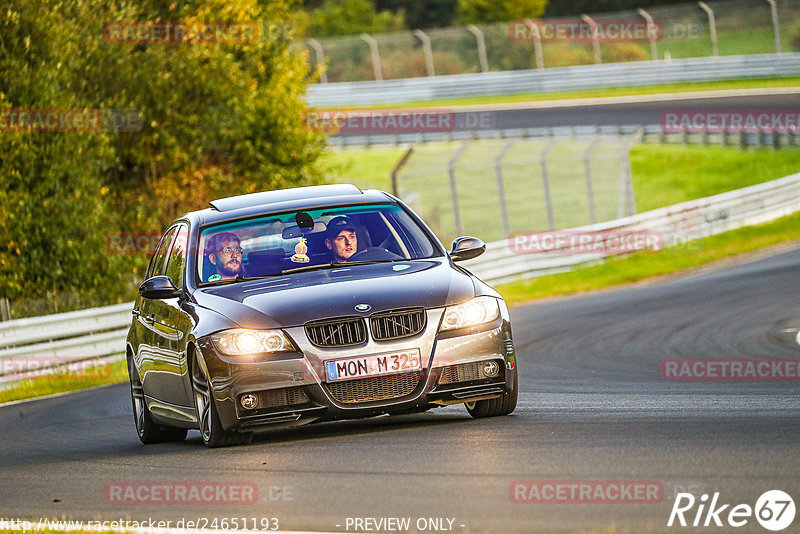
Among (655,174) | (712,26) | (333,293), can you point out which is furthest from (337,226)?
(712,26)

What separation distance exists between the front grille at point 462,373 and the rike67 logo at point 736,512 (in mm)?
2649

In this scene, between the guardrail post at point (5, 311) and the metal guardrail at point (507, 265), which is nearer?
the metal guardrail at point (507, 265)

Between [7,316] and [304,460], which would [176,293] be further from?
[7,316]

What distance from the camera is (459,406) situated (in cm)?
1009

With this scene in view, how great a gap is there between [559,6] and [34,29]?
5456 cm

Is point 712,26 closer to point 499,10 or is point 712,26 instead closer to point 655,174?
point 655,174

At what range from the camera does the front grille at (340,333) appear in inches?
314

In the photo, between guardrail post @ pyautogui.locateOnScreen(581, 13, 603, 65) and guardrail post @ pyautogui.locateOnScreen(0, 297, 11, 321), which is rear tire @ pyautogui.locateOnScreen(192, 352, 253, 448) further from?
guardrail post @ pyautogui.locateOnScreen(581, 13, 603, 65)

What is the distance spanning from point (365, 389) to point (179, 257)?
7.36 ft

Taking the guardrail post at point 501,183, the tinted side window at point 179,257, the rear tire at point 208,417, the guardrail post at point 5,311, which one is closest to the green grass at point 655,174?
the guardrail post at point 501,183

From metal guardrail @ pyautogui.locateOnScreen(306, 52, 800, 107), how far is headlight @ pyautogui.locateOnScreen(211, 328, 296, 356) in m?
39.4

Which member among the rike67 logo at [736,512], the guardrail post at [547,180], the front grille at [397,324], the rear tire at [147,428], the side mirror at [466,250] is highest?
the rike67 logo at [736,512]

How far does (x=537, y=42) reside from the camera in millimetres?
51719

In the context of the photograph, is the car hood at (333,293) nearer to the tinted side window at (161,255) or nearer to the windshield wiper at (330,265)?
the windshield wiper at (330,265)
